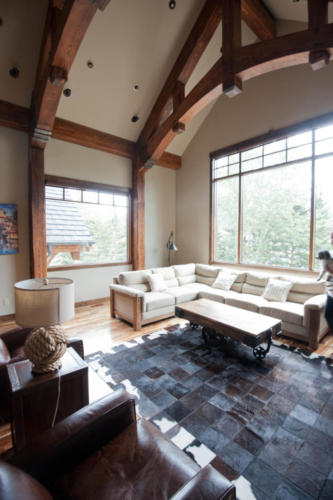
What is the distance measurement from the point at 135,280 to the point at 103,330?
111cm

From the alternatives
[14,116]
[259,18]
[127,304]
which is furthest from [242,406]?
[259,18]

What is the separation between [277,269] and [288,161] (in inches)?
82.4

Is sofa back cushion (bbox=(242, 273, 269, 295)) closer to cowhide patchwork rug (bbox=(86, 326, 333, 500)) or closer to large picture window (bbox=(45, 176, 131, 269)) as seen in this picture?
cowhide patchwork rug (bbox=(86, 326, 333, 500))

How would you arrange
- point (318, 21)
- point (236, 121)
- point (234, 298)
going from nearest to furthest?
point (318, 21) → point (234, 298) → point (236, 121)

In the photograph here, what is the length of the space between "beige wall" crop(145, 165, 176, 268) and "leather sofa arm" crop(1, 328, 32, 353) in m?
4.17

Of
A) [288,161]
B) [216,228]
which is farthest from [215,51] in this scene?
[216,228]

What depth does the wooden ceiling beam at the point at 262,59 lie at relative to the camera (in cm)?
275

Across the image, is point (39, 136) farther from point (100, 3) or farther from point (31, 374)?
point (31, 374)

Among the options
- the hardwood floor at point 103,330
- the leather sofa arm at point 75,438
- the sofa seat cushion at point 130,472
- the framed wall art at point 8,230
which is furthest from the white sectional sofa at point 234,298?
the sofa seat cushion at point 130,472

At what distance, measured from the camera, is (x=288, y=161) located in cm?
464

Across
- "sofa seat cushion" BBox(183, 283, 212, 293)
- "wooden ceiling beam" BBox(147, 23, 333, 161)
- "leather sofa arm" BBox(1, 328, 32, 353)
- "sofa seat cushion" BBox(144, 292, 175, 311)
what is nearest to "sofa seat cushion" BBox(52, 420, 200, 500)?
"leather sofa arm" BBox(1, 328, 32, 353)

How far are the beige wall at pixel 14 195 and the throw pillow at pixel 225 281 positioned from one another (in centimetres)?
370

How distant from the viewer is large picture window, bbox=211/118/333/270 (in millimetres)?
4246

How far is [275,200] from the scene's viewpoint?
4.90 m
